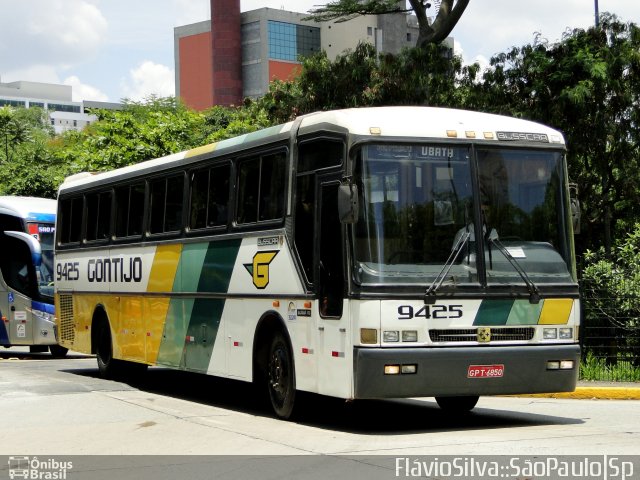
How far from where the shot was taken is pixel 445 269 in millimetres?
12219

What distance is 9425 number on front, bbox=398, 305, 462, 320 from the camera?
12.0 m

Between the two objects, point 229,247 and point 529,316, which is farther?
point 229,247

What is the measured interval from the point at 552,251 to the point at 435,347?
1.79 metres

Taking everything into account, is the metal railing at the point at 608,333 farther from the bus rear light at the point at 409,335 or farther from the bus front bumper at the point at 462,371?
the bus rear light at the point at 409,335

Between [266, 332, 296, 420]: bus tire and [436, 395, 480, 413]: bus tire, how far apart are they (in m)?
2.06

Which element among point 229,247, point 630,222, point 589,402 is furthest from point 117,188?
point 630,222

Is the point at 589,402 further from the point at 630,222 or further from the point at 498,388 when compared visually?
the point at 630,222

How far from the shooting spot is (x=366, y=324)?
11.9 m

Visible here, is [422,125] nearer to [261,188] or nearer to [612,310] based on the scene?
[261,188]

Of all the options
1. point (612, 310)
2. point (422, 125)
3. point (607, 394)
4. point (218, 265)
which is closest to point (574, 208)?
point (422, 125)

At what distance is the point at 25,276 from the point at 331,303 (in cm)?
1728

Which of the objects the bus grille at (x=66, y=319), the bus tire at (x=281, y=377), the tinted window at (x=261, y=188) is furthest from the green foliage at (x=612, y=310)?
the bus grille at (x=66, y=319)

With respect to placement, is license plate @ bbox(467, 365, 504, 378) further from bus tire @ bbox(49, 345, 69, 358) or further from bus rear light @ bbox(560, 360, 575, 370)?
bus tire @ bbox(49, 345, 69, 358)

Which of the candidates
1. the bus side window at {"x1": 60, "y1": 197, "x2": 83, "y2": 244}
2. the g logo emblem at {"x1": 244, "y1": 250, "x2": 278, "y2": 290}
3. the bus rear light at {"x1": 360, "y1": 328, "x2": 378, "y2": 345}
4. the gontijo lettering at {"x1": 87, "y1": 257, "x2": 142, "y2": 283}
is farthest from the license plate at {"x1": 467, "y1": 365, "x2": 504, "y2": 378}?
the bus side window at {"x1": 60, "y1": 197, "x2": 83, "y2": 244}
